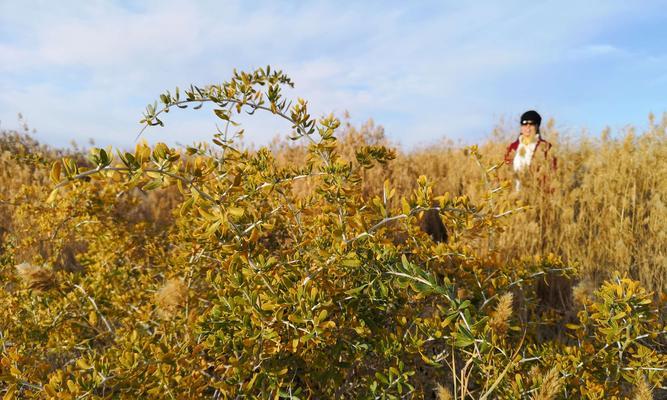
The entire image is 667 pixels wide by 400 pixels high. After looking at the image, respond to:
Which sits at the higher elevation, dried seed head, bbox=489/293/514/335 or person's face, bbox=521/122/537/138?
person's face, bbox=521/122/537/138

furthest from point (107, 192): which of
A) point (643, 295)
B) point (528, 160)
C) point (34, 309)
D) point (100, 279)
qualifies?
point (528, 160)

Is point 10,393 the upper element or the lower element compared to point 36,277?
lower

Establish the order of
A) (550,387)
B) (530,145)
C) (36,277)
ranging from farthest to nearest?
(530,145), (36,277), (550,387)

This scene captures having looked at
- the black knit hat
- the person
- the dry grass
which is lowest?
the dry grass

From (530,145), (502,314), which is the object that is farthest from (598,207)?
(502,314)

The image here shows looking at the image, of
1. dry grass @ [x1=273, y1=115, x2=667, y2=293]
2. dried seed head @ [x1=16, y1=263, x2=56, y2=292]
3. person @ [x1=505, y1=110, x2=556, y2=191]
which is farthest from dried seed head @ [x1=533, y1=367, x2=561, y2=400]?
person @ [x1=505, y1=110, x2=556, y2=191]

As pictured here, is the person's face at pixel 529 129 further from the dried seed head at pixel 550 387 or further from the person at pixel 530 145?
the dried seed head at pixel 550 387

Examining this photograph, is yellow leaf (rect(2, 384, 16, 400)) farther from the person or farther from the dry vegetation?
the person

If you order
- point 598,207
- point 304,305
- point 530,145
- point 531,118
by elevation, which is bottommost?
point 598,207

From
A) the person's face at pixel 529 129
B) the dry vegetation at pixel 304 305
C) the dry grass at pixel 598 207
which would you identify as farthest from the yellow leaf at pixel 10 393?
the person's face at pixel 529 129

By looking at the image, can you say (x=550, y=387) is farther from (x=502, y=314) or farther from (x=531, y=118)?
(x=531, y=118)

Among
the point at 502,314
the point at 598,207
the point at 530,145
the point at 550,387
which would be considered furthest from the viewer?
the point at 530,145

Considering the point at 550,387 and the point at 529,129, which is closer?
the point at 550,387

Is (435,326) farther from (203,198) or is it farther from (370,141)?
(370,141)
